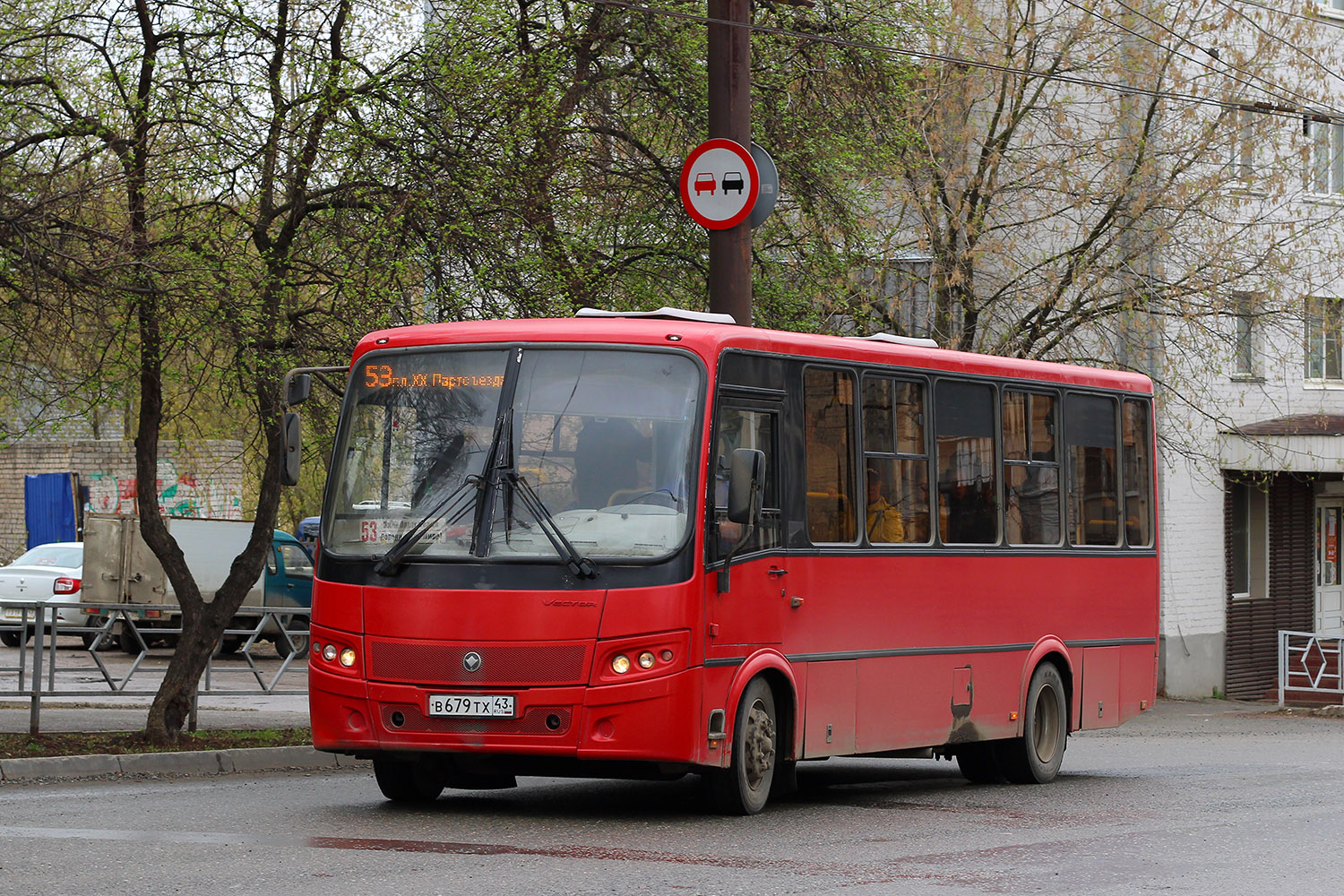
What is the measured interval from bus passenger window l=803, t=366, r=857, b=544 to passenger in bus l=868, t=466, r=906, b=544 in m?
0.19

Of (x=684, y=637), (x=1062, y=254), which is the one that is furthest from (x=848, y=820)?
(x=1062, y=254)

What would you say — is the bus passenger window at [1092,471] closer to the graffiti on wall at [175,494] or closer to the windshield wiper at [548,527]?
the windshield wiper at [548,527]

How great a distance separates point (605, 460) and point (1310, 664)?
84.1 feet

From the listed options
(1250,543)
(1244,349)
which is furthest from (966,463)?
(1250,543)

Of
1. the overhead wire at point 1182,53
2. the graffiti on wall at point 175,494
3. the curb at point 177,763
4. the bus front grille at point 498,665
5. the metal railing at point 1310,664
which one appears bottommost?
the metal railing at point 1310,664

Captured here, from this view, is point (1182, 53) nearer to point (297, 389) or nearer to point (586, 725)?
point (297, 389)

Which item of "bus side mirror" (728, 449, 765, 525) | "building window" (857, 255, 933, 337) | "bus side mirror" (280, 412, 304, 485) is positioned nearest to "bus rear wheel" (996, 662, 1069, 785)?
"bus side mirror" (728, 449, 765, 525)

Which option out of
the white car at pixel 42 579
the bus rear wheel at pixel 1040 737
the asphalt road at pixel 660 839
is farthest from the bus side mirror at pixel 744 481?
the white car at pixel 42 579

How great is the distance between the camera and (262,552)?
51.4 ft

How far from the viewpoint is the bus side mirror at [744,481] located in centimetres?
1059

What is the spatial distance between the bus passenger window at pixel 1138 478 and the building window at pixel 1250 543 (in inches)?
662

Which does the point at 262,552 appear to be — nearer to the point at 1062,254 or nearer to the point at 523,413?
the point at 523,413

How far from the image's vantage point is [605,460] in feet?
35.2

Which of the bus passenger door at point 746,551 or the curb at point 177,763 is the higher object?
the bus passenger door at point 746,551
